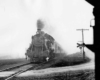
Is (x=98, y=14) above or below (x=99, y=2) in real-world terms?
below

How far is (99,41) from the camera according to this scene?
544cm

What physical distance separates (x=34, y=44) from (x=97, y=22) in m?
26.8

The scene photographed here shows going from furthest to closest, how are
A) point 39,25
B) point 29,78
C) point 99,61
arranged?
1. point 39,25
2. point 29,78
3. point 99,61

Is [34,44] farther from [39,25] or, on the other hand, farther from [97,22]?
[97,22]

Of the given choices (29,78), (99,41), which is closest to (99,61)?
(99,41)

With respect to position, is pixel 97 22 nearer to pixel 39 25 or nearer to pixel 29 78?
pixel 29 78

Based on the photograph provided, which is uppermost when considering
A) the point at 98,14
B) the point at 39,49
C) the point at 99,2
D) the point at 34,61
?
the point at 99,2

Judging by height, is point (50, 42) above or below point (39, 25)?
below

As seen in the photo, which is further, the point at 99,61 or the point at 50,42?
the point at 50,42

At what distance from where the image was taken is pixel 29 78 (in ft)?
44.4

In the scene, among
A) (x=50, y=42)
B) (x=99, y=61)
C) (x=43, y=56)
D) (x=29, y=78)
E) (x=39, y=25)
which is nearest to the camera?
(x=99, y=61)

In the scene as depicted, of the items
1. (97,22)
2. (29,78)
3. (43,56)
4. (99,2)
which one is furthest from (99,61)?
(43,56)

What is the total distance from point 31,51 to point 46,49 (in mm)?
2490

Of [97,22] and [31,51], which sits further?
[31,51]
